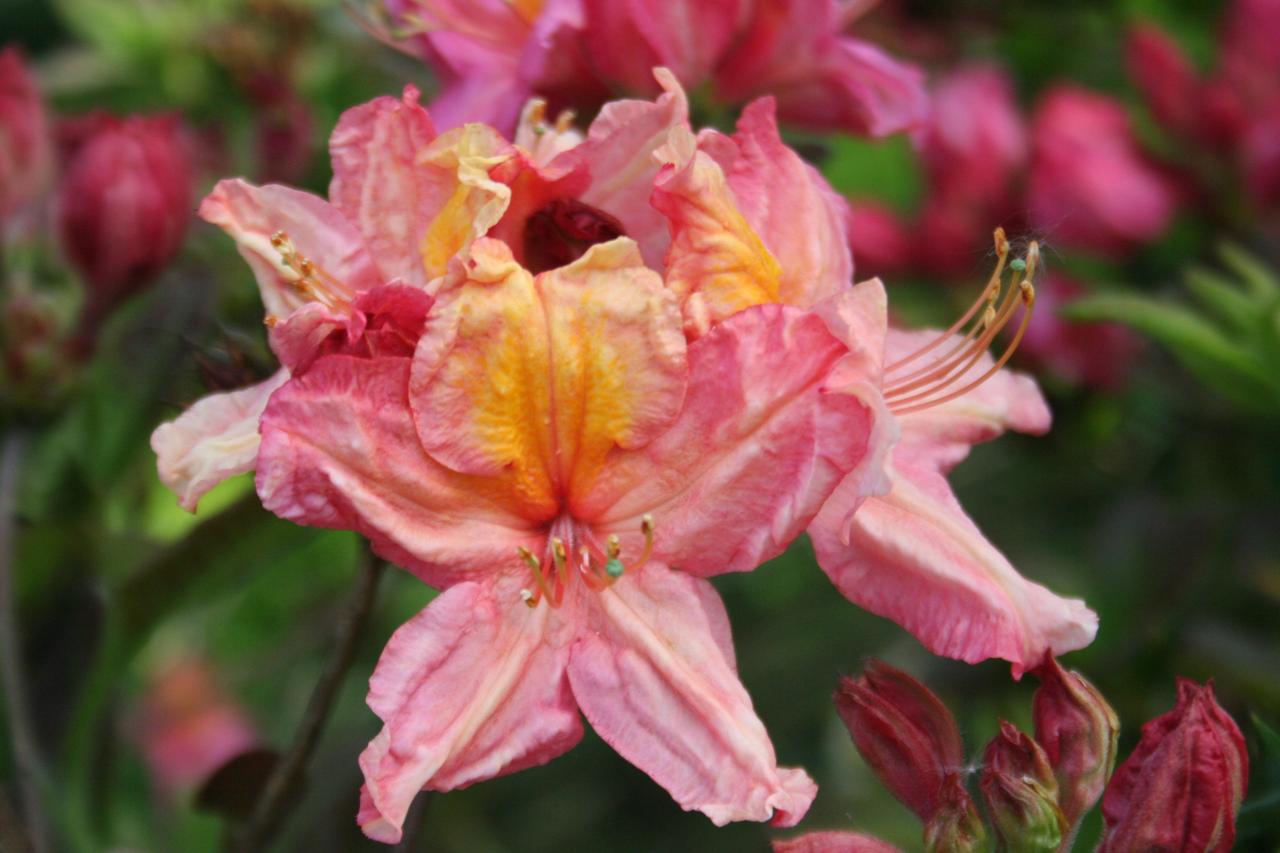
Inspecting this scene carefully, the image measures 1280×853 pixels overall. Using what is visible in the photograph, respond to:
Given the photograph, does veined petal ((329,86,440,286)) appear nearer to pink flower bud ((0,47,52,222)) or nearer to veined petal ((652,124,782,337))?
veined petal ((652,124,782,337))

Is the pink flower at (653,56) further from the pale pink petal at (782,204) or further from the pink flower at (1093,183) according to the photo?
the pink flower at (1093,183)

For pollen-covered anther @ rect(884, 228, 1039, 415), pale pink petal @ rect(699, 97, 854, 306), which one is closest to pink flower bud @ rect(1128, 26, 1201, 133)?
pollen-covered anther @ rect(884, 228, 1039, 415)

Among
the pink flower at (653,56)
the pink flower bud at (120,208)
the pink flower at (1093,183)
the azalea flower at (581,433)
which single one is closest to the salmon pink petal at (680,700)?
the azalea flower at (581,433)

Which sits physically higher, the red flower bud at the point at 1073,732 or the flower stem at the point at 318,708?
the red flower bud at the point at 1073,732

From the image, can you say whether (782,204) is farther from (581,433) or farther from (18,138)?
(18,138)

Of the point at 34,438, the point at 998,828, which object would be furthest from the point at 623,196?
the point at 34,438
